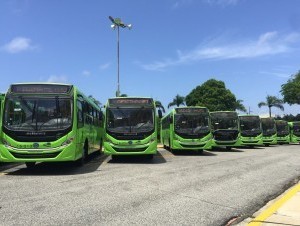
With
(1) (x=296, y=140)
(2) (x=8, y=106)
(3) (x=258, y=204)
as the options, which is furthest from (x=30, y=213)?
(1) (x=296, y=140)

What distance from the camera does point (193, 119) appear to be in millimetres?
23172

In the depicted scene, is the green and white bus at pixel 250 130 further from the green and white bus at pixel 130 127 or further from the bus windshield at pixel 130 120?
the bus windshield at pixel 130 120

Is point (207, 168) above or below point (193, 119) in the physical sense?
below

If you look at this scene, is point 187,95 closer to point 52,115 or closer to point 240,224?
point 52,115

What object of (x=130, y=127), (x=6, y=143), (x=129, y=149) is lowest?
(x=129, y=149)

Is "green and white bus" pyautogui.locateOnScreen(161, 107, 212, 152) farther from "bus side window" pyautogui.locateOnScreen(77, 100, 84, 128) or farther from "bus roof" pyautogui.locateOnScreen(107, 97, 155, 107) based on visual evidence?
"bus side window" pyautogui.locateOnScreen(77, 100, 84, 128)

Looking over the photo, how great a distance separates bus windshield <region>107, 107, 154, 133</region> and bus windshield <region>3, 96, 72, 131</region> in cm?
403

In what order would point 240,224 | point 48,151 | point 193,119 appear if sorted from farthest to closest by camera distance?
1. point 193,119
2. point 48,151
3. point 240,224

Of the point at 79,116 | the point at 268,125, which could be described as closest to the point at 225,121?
the point at 268,125

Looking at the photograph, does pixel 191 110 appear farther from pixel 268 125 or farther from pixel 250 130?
pixel 268 125

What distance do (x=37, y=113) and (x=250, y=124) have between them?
71.5 ft

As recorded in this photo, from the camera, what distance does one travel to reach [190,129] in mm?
22875

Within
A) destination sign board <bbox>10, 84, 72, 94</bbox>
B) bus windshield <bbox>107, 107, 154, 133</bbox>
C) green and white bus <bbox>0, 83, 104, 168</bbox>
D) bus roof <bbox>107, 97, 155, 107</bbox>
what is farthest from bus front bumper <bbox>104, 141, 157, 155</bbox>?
destination sign board <bbox>10, 84, 72, 94</bbox>

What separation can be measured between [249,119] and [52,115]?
21642 mm
